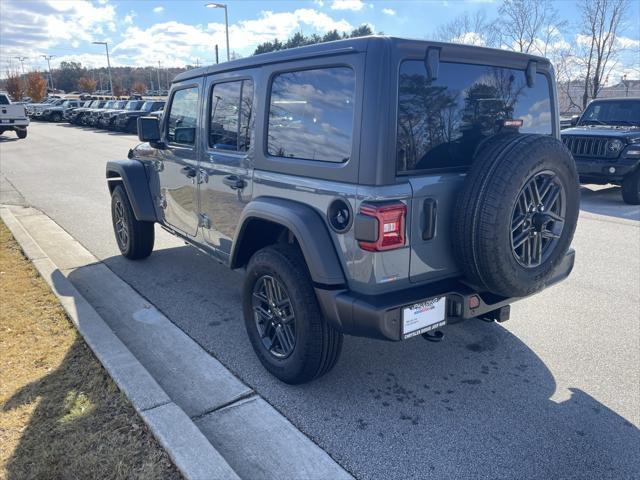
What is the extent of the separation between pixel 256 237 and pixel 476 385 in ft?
5.79

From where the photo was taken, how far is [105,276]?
5.30 meters

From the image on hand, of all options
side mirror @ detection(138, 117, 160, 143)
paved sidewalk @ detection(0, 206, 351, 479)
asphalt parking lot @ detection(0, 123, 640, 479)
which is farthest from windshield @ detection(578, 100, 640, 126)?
paved sidewalk @ detection(0, 206, 351, 479)

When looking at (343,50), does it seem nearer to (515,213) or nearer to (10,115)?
(515,213)

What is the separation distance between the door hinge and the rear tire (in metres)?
8.20

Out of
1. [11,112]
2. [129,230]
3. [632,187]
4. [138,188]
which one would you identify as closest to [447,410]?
[138,188]

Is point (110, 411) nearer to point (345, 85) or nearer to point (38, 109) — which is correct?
point (345, 85)

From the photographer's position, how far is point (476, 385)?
330 cm

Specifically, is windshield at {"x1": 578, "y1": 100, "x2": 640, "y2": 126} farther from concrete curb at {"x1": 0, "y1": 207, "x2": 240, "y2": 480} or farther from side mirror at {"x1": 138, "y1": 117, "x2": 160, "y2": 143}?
concrete curb at {"x1": 0, "y1": 207, "x2": 240, "y2": 480}

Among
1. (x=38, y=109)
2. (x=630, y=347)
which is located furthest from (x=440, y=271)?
(x=38, y=109)

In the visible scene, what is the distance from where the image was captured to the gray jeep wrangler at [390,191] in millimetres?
2615

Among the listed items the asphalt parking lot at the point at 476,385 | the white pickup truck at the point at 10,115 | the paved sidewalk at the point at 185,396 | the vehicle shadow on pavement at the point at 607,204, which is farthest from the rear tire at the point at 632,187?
the white pickup truck at the point at 10,115

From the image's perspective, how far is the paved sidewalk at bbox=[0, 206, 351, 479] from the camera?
8.24 feet

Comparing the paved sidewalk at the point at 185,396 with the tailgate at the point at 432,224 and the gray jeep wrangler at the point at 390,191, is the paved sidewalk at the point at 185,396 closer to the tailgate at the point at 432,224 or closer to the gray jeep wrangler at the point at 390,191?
the gray jeep wrangler at the point at 390,191

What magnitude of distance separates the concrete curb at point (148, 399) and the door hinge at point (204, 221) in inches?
42.8
